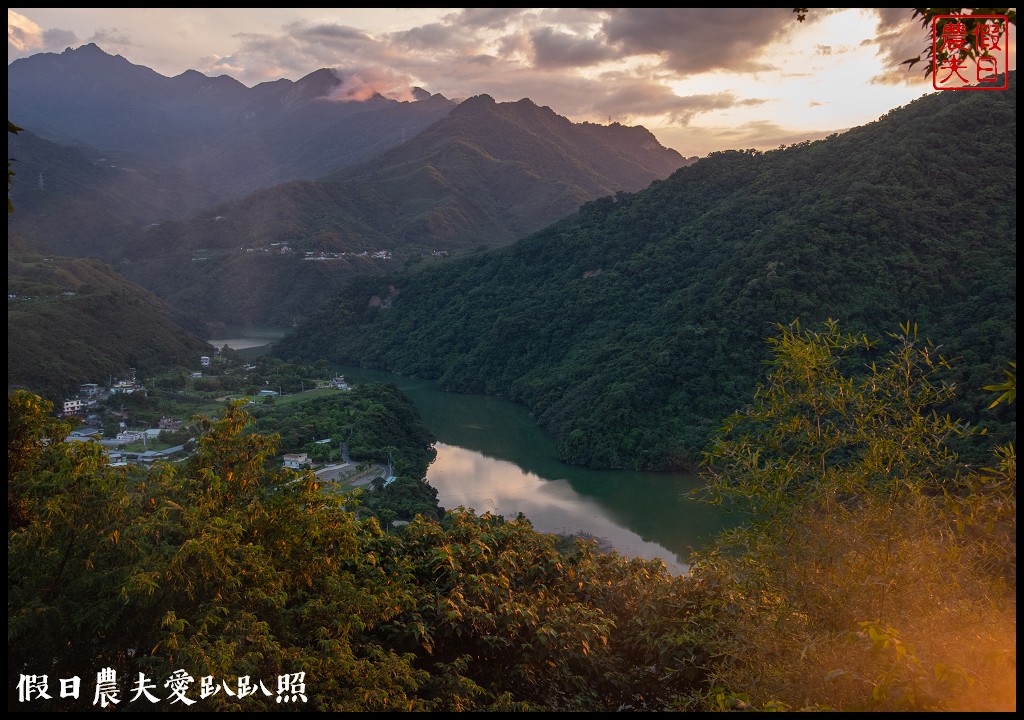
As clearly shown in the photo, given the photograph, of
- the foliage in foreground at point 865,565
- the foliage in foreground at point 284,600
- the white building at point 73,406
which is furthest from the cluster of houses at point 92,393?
the foliage in foreground at point 865,565

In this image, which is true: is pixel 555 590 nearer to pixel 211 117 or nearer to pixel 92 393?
pixel 92 393

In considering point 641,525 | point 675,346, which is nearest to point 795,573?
point 641,525

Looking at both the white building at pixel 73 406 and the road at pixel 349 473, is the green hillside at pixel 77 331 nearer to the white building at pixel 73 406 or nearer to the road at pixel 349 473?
the white building at pixel 73 406

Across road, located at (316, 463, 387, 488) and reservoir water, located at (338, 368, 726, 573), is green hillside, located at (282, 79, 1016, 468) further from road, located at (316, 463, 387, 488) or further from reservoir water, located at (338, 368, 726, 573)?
road, located at (316, 463, 387, 488)

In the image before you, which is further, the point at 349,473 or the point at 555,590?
the point at 349,473

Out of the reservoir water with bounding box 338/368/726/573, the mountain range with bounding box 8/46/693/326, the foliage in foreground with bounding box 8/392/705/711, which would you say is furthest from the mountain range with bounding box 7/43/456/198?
the foliage in foreground with bounding box 8/392/705/711

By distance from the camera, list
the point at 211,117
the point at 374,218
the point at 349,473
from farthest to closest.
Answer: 1. the point at 211,117
2. the point at 374,218
3. the point at 349,473

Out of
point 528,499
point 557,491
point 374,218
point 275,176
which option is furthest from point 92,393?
point 275,176

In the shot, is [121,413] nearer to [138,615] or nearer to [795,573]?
[138,615]
